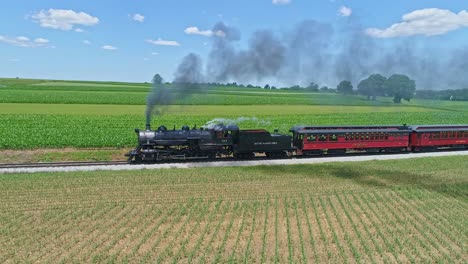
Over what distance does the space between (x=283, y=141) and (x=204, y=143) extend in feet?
22.2

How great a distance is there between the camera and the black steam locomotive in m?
28.3

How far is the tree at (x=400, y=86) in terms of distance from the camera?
3250cm

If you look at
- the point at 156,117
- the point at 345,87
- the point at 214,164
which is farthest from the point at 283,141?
the point at 156,117

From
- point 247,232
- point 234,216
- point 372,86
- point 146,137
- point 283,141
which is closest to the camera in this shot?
point 247,232

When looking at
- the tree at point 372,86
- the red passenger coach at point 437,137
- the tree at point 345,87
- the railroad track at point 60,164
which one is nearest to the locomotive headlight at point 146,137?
the railroad track at point 60,164

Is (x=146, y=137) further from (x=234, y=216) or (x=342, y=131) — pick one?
(x=342, y=131)

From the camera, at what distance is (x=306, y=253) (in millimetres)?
13656

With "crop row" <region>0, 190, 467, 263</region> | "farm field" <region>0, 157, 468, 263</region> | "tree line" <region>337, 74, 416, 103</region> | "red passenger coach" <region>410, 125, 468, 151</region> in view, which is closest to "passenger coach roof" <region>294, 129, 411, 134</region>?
"red passenger coach" <region>410, 125, 468, 151</region>

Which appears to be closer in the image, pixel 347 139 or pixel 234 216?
pixel 234 216

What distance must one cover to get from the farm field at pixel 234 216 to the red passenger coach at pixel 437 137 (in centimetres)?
1095

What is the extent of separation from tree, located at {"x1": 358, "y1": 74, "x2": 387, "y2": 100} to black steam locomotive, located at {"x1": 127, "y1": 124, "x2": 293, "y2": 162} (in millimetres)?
7770

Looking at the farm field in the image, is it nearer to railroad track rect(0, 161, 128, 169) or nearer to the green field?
railroad track rect(0, 161, 128, 169)

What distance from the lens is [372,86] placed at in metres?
33.2

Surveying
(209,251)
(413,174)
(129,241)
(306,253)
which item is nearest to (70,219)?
(129,241)
